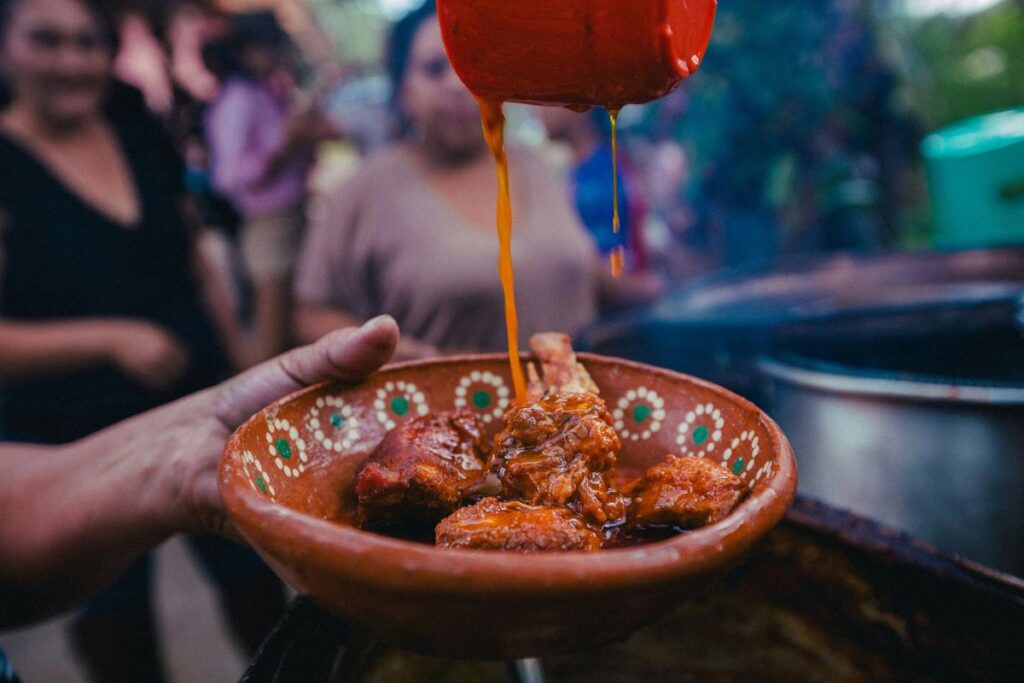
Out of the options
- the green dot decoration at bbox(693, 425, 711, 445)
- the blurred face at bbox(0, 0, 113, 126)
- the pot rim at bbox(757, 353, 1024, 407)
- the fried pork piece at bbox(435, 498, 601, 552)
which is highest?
the blurred face at bbox(0, 0, 113, 126)

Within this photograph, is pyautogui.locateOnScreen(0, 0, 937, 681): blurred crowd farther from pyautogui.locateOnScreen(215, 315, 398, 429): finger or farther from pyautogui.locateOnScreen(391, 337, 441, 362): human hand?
pyautogui.locateOnScreen(215, 315, 398, 429): finger

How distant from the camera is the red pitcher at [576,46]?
987mm

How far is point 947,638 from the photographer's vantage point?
1.21 metres

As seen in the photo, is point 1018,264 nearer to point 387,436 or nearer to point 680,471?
point 680,471

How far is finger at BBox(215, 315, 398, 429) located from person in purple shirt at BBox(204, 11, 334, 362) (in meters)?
3.02

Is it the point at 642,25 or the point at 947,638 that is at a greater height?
the point at 642,25

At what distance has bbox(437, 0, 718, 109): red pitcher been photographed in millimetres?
987

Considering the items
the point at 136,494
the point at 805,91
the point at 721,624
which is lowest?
the point at 721,624

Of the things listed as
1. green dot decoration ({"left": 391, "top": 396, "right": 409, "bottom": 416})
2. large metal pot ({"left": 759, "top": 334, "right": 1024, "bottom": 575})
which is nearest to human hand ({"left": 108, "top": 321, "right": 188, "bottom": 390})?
green dot decoration ({"left": 391, "top": 396, "right": 409, "bottom": 416})

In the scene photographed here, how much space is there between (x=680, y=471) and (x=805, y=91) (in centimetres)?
528

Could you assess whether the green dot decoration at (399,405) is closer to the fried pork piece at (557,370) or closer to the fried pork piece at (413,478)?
the fried pork piece at (413,478)

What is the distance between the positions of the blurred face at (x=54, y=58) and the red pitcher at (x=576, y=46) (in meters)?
2.19

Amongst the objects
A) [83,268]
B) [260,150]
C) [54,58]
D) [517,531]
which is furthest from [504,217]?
[260,150]

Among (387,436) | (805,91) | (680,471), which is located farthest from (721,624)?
(805,91)
